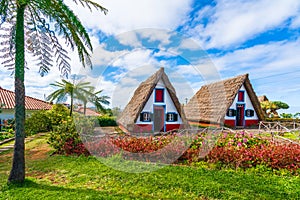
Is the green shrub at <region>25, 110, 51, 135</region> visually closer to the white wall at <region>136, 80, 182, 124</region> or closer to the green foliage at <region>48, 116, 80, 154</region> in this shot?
the green foliage at <region>48, 116, 80, 154</region>

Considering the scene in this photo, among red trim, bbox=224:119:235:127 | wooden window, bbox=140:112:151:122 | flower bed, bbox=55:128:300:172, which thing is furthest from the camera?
red trim, bbox=224:119:235:127

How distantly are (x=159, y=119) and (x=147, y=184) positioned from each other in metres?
9.65

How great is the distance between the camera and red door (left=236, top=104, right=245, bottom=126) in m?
18.7

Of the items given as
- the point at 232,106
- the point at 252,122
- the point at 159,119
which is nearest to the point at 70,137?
the point at 159,119

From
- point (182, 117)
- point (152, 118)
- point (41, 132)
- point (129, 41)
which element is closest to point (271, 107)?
A: point (182, 117)

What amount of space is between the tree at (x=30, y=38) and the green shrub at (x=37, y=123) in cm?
988

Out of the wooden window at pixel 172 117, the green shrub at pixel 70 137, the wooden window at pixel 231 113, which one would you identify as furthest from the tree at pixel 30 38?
the wooden window at pixel 231 113

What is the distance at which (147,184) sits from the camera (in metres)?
4.61

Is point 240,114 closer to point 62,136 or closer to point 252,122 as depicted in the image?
point 252,122

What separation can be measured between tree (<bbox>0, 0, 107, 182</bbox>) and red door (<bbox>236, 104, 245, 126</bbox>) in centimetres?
1708

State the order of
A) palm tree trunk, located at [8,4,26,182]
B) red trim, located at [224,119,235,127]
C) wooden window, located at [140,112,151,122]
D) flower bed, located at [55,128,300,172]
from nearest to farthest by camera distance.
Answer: palm tree trunk, located at [8,4,26,182] → flower bed, located at [55,128,300,172] → wooden window, located at [140,112,151,122] → red trim, located at [224,119,235,127]

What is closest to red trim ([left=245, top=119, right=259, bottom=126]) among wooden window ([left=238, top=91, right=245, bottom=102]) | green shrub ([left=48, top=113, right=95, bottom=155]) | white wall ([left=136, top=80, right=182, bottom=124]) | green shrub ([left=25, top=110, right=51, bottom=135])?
wooden window ([left=238, top=91, right=245, bottom=102])

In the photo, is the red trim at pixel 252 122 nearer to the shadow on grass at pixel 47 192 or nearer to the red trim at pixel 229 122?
the red trim at pixel 229 122

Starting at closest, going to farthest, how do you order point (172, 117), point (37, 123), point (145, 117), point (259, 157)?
point (259, 157) → point (145, 117) → point (37, 123) → point (172, 117)
